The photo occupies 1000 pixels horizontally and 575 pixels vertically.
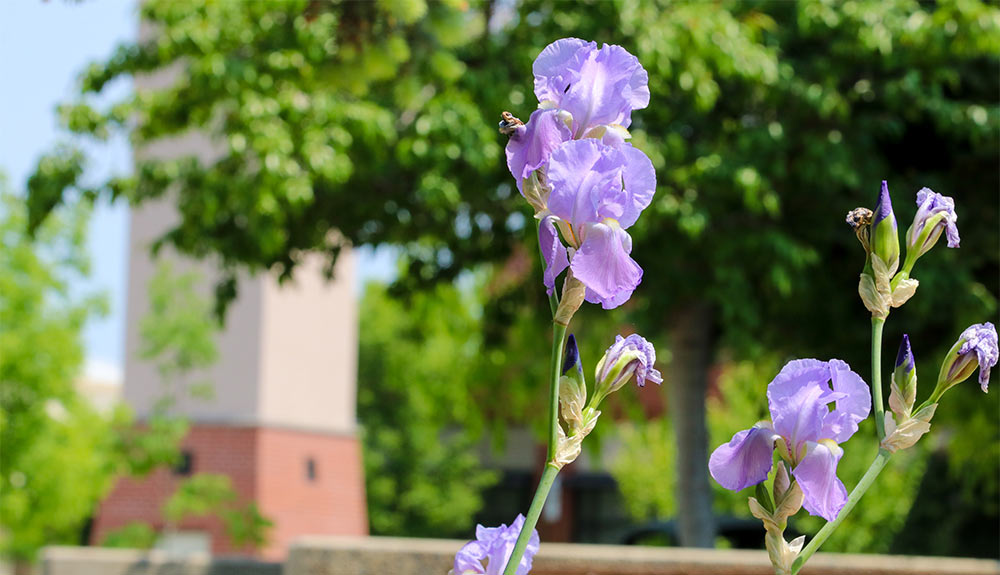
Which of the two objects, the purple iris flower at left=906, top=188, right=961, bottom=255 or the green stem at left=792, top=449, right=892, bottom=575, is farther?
the purple iris flower at left=906, top=188, right=961, bottom=255

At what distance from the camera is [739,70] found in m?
8.38

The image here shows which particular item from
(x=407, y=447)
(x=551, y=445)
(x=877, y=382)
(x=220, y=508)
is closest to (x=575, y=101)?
(x=551, y=445)

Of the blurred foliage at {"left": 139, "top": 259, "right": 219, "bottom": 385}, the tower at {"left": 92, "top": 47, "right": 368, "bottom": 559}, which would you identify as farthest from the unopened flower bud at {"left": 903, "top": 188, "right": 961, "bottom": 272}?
the tower at {"left": 92, "top": 47, "right": 368, "bottom": 559}

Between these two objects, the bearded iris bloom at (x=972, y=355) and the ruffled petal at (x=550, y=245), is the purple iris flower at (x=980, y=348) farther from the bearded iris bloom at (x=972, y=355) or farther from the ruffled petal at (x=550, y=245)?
the ruffled petal at (x=550, y=245)

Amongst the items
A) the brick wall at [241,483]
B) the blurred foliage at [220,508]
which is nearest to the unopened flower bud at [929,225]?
the blurred foliage at [220,508]

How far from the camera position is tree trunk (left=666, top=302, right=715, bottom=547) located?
1032 cm

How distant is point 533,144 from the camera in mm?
1473

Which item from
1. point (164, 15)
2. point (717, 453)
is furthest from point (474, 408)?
point (717, 453)

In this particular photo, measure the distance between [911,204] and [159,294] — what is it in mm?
10884

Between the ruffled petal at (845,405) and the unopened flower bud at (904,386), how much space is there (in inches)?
2.2

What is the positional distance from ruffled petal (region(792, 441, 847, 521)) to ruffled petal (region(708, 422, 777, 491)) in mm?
43

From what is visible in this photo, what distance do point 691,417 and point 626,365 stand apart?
377 inches

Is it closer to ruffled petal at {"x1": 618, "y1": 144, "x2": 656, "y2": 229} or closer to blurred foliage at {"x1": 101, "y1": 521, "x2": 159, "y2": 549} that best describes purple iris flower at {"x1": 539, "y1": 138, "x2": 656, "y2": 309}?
ruffled petal at {"x1": 618, "y1": 144, "x2": 656, "y2": 229}

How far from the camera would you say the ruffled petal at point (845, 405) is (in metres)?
1.50
